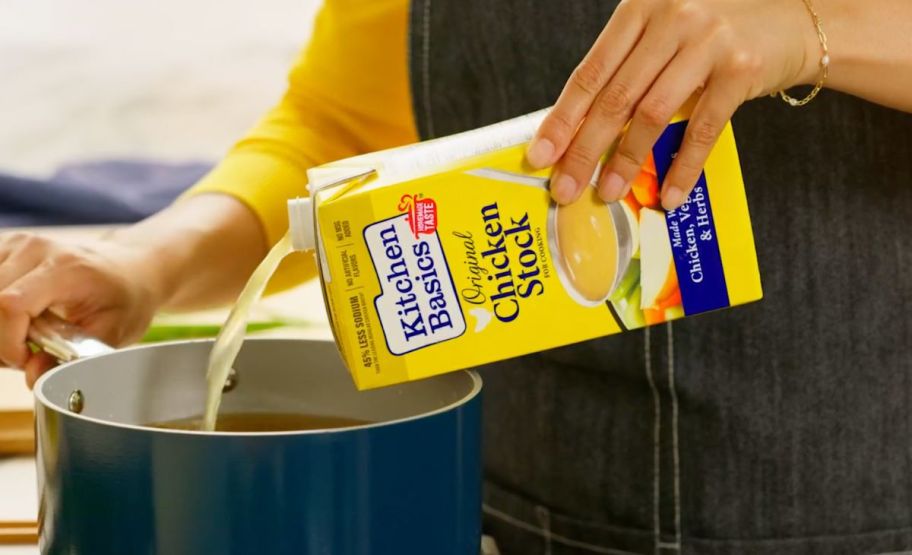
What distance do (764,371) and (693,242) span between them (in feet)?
0.76

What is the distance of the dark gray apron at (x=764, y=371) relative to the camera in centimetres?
79

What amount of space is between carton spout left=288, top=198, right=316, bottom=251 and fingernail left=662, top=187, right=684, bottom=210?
0.17m

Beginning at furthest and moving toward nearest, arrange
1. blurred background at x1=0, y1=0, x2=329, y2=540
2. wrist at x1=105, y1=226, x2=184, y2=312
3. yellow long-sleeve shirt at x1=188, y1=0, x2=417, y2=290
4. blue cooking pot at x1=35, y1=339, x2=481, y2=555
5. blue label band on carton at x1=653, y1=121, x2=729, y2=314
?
blurred background at x1=0, y1=0, x2=329, y2=540
yellow long-sleeve shirt at x1=188, y1=0, x2=417, y2=290
wrist at x1=105, y1=226, x2=184, y2=312
blue label band on carton at x1=653, y1=121, x2=729, y2=314
blue cooking pot at x1=35, y1=339, x2=481, y2=555

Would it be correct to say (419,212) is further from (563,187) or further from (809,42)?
(809,42)

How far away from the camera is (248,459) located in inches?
19.9

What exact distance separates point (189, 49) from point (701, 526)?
4.19ft

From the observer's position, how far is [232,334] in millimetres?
648

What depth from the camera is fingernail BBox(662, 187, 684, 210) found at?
60cm

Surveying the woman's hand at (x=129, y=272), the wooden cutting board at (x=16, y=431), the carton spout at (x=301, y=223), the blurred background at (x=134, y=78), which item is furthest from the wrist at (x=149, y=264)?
the blurred background at (x=134, y=78)

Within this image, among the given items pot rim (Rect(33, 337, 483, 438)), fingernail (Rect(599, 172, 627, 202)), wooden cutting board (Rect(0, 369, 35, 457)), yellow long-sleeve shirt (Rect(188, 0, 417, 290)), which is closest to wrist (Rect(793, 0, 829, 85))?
fingernail (Rect(599, 172, 627, 202))

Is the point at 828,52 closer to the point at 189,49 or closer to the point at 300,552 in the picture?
the point at 300,552

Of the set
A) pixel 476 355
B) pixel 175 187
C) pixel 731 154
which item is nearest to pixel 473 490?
pixel 476 355

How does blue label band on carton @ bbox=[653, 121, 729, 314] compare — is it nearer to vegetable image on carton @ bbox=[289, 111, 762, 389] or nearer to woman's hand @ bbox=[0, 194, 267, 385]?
vegetable image on carton @ bbox=[289, 111, 762, 389]

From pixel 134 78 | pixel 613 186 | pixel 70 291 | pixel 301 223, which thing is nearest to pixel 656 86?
pixel 613 186
